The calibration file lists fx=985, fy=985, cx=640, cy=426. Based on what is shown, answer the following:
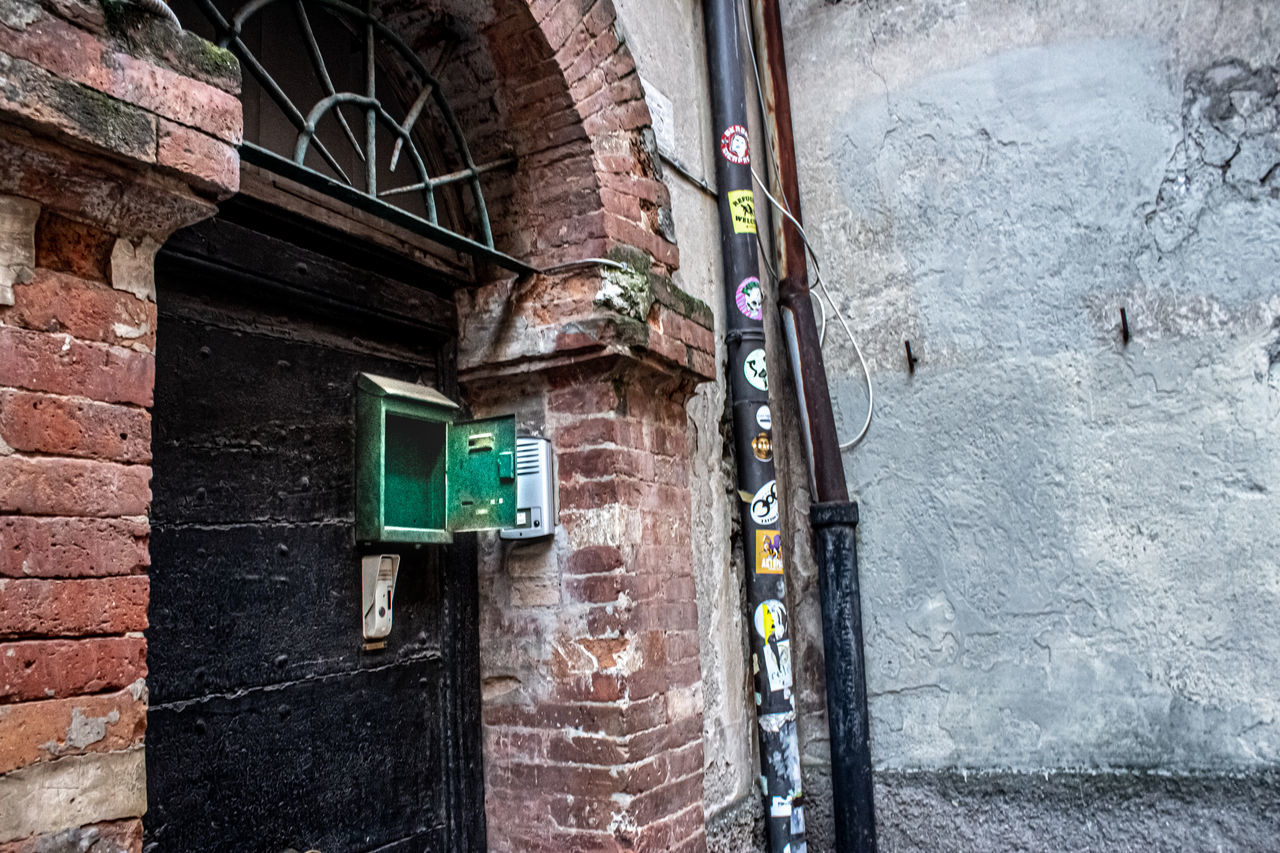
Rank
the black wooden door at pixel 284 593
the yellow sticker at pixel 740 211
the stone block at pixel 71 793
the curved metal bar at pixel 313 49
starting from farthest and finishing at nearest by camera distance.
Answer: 1. the yellow sticker at pixel 740 211
2. the curved metal bar at pixel 313 49
3. the black wooden door at pixel 284 593
4. the stone block at pixel 71 793

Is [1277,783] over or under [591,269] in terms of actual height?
under

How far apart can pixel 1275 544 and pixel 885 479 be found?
4.45ft

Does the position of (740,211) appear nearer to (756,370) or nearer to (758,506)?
(756,370)

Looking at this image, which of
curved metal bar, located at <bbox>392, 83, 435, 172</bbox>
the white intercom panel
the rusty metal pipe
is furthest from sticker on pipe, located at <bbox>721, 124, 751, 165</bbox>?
the white intercom panel

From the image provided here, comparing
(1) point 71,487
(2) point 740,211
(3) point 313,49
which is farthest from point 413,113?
(1) point 71,487

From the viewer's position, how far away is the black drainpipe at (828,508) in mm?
3732

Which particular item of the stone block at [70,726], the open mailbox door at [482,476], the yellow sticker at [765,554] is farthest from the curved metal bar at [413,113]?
the yellow sticker at [765,554]

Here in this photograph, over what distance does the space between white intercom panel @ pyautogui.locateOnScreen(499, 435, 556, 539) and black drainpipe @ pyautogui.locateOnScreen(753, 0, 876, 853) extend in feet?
4.55

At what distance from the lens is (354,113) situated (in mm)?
2986

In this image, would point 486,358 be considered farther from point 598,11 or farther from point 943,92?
point 943,92

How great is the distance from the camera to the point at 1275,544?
11.2 ft

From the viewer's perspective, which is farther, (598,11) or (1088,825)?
(1088,825)

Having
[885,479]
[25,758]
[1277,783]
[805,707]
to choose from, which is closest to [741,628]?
[805,707]

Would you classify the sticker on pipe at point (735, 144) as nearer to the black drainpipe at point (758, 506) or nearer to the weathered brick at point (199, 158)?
the black drainpipe at point (758, 506)
